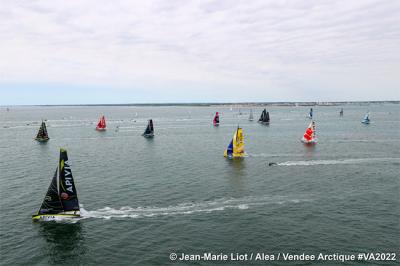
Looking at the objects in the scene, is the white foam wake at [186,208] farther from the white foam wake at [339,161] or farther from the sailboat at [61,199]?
the white foam wake at [339,161]

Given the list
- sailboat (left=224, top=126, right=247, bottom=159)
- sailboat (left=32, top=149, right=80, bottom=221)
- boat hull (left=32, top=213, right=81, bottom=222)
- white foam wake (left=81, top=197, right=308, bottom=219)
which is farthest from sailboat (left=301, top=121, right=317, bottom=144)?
boat hull (left=32, top=213, right=81, bottom=222)

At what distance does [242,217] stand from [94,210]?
19.0 metres

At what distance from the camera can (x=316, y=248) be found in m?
34.2

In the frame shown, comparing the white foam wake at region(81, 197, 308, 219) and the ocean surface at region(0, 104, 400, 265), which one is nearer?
the ocean surface at region(0, 104, 400, 265)

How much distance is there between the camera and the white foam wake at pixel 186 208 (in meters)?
43.4

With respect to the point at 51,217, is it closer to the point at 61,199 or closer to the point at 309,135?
the point at 61,199

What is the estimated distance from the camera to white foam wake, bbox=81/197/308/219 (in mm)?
43438

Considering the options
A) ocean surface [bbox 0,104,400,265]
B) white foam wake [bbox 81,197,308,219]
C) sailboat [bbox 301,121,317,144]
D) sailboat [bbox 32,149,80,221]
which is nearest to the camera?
ocean surface [bbox 0,104,400,265]

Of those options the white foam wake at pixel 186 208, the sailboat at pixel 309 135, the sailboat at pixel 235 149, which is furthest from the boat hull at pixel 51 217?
the sailboat at pixel 309 135

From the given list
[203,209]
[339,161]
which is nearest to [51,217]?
[203,209]

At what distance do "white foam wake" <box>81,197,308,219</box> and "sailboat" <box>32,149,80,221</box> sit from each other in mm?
1943

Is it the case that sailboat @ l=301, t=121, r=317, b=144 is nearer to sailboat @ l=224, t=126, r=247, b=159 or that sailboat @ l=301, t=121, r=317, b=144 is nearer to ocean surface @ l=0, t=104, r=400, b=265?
ocean surface @ l=0, t=104, r=400, b=265

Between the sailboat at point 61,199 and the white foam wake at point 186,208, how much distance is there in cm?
194

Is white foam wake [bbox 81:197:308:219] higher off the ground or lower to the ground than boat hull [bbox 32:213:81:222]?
lower
